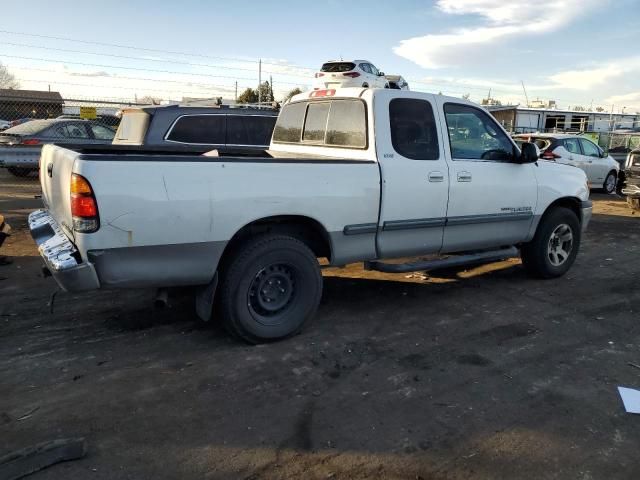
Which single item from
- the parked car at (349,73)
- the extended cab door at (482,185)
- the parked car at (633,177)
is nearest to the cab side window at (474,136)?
the extended cab door at (482,185)

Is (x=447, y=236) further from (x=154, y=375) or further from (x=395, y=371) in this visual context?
(x=154, y=375)

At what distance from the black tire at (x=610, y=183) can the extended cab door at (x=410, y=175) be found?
40.9 feet

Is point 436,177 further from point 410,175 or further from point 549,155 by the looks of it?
point 549,155

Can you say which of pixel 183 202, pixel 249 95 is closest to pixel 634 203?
pixel 183 202

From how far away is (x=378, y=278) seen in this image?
6.21 m

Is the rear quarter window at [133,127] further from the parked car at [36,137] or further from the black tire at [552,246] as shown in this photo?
the black tire at [552,246]

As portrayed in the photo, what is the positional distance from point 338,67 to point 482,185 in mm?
12379

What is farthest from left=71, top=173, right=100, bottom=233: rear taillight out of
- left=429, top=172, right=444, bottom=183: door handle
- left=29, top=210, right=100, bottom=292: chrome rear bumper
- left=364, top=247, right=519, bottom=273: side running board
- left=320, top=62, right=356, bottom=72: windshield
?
left=320, top=62, right=356, bottom=72: windshield

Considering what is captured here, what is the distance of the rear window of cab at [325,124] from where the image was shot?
4734mm

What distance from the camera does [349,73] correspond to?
15883mm

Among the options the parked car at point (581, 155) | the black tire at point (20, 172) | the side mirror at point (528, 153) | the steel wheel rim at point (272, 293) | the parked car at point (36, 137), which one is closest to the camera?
the steel wheel rim at point (272, 293)

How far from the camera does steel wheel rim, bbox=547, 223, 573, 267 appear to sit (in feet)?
20.0

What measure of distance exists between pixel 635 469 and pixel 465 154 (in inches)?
124

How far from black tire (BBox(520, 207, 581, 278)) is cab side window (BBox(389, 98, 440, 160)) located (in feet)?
6.38
